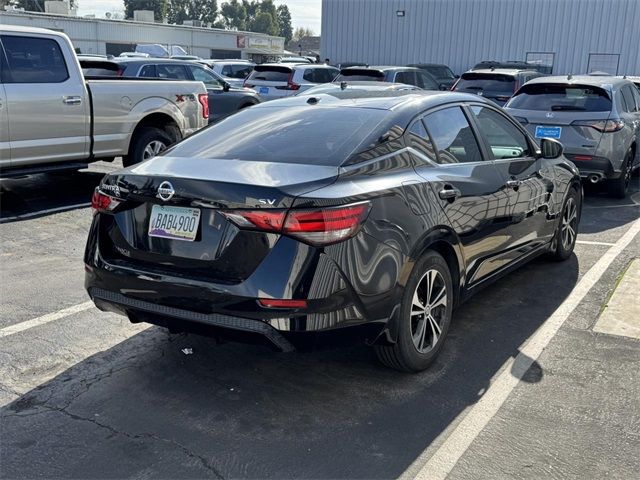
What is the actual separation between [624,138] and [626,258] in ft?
10.4

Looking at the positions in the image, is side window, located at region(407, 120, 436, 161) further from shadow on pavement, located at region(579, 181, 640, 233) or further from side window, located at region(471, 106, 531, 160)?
shadow on pavement, located at region(579, 181, 640, 233)

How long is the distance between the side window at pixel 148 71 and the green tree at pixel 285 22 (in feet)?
484

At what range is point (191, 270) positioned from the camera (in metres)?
3.46

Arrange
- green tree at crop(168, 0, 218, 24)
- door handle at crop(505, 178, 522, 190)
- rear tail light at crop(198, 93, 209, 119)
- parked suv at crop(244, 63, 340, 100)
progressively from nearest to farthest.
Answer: door handle at crop(505, 178, 522, 190) → rear tail light at crop(198, 93, 209, 119) → parked suv at crop(244, 63, 340, 100) → green tree at crop(168, 0, 218, 24)

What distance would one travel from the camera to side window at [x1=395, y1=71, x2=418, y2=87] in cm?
1594

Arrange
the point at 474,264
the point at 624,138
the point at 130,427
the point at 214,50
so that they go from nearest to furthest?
1. the point at 130,427
2. the point at 474,264
3. the point at 624,138
4. the point at 214,50

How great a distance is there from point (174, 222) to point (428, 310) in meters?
1.58

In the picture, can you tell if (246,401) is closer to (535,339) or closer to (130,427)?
(130,427)

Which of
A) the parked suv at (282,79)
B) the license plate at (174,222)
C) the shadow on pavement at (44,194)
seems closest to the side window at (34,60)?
the shadow on pavement at (44,194)

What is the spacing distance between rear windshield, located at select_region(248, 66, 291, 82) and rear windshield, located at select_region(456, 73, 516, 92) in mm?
4770

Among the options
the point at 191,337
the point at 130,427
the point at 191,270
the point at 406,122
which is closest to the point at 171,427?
the point at 130,427

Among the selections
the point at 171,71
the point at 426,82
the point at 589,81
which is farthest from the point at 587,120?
the point at 171,71

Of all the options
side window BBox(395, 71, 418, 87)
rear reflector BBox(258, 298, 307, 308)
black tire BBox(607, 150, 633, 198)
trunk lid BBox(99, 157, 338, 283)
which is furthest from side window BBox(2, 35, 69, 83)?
side window BBox(395, 71, 418, 87)

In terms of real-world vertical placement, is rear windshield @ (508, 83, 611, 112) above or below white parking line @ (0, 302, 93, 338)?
above
